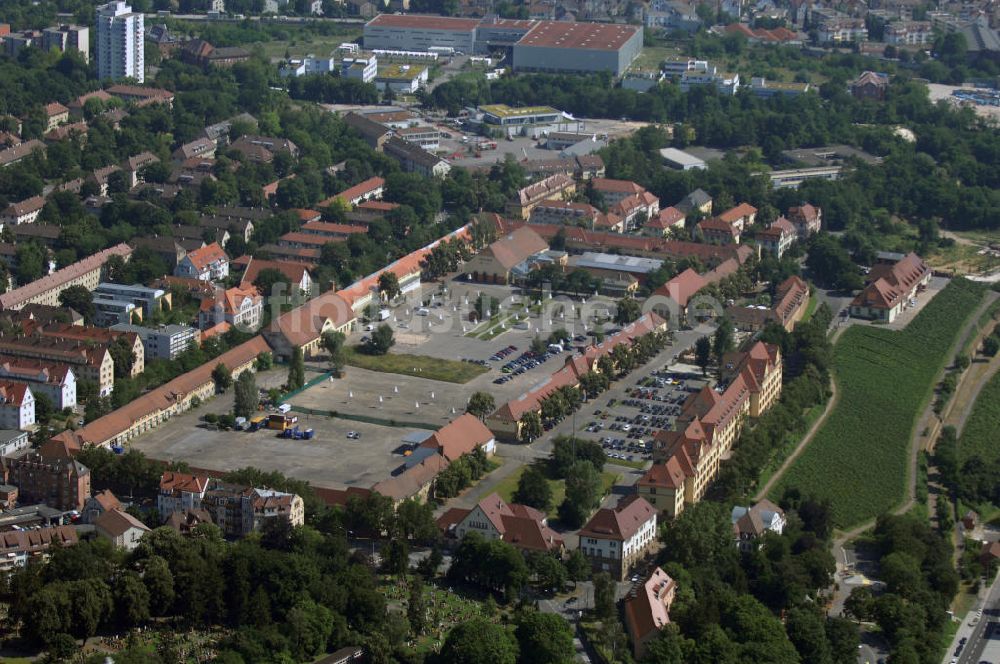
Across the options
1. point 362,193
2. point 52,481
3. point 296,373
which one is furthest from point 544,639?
point 362,193

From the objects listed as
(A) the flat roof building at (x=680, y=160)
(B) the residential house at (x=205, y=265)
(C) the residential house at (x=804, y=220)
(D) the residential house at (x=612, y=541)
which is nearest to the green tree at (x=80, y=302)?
(B) the residential house at (x=205, y=265)

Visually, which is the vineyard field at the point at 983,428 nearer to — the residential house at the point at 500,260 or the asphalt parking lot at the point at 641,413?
the asphalt parking lot at the point at 641,413

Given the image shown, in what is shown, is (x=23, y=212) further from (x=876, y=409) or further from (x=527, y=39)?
(x=527, y=39)

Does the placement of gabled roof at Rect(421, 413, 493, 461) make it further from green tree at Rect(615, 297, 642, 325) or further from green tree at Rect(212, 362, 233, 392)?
green tree at Rect(615, 297, 642, 325)

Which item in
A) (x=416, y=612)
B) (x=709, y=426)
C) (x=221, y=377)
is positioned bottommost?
(x=221, y=377)

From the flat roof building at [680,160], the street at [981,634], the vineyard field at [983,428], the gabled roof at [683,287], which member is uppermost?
the gabled roof at [683,287]

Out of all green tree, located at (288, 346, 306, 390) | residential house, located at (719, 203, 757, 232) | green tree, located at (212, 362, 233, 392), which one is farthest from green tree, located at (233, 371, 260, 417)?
residential house, located at (719, 203, 757, 232)
